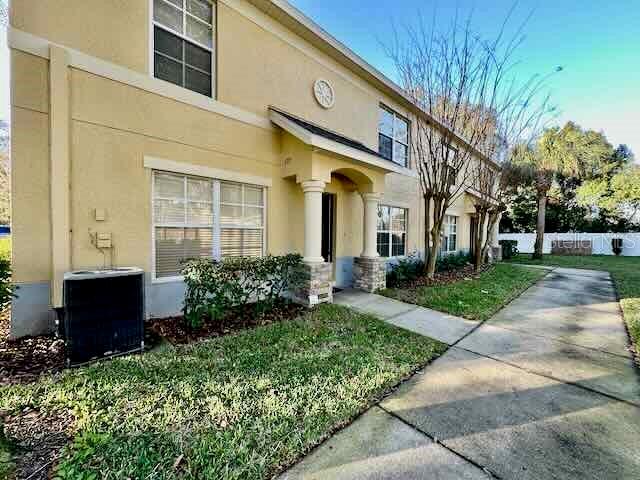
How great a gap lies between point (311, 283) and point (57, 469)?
15.8 feet

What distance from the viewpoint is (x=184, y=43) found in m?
5.60

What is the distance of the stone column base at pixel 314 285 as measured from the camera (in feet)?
21.2

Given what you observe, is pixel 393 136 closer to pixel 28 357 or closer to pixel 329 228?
pixel 329 228

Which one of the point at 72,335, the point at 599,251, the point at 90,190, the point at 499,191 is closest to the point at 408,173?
the point at 499,191

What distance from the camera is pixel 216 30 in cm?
588

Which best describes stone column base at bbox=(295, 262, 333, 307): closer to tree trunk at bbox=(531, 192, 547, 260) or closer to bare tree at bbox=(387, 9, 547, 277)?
bare tree at bbox=(387, 9, 547, 277)

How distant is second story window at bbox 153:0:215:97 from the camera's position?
532 cm

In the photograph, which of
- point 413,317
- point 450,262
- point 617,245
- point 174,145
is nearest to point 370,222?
point 413,317

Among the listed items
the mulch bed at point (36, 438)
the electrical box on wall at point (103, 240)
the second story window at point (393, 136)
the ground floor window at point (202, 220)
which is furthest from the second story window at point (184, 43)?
the second story window at point (393, 136)

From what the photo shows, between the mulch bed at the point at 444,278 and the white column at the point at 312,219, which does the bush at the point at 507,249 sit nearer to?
the mulch bed at the point at 444,278

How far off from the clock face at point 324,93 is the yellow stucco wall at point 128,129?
1.11ft

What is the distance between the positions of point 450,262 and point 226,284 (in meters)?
11.0

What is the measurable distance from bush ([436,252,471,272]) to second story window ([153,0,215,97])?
10576 millimetres

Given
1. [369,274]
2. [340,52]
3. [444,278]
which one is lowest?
[444,278]
